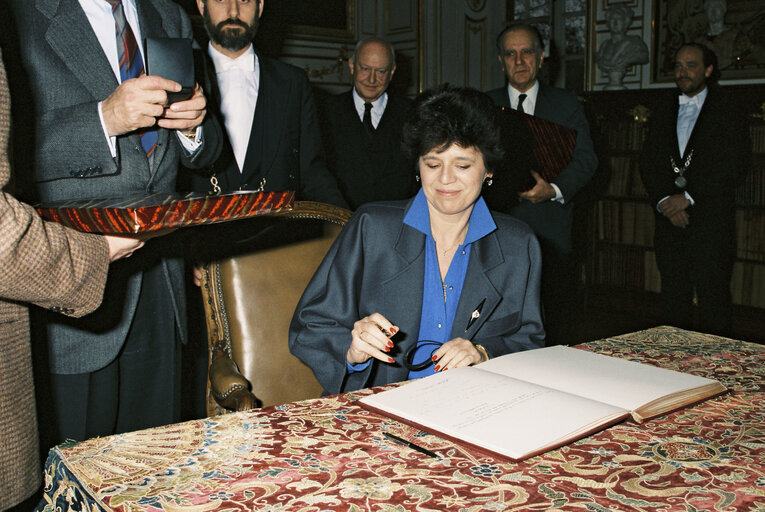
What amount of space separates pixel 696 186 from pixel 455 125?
3.32m

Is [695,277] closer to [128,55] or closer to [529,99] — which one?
[529,99]

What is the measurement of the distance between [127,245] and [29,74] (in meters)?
0.61

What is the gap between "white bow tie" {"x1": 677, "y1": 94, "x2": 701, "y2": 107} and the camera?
507 centimetres

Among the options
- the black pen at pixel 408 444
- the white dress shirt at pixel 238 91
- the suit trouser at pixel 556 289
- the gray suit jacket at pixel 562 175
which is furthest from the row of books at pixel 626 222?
the black pen at pixel 408 444

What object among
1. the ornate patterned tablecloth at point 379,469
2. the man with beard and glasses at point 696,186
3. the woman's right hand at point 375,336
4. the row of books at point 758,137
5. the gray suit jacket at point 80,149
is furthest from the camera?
the row of books at point 758,137

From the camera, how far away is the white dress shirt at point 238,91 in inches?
119

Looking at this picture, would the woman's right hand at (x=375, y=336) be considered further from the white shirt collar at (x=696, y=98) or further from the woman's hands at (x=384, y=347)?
the white shirt collar at (x=696, y=98)

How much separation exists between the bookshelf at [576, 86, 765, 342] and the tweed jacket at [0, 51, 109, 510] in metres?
5.45

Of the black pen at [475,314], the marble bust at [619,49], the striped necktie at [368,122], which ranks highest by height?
the marble bust at [619,49]

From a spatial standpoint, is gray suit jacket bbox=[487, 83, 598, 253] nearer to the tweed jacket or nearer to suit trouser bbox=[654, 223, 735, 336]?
suit trouser bbox=[654, 223, 735, 336]

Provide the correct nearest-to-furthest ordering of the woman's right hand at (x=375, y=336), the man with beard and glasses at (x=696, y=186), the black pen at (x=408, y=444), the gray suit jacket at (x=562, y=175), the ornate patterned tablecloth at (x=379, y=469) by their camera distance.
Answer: the ornate patterned tablecloth at (x=379, y=469) → the black pen at (x=408, y=444) → the woman's right hand at (x=375, y=336) → the gray suit jacket at (x=562, y=175) → the man with beard and glasses at (x=696, y=186)

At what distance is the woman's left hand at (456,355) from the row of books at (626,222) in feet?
17.0

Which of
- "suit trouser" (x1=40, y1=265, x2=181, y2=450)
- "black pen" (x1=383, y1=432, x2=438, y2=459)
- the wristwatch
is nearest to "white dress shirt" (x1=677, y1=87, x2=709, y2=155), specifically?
the wristwatch

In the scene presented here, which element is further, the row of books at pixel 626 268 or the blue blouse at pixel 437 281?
the row of books at pixel 626 268
